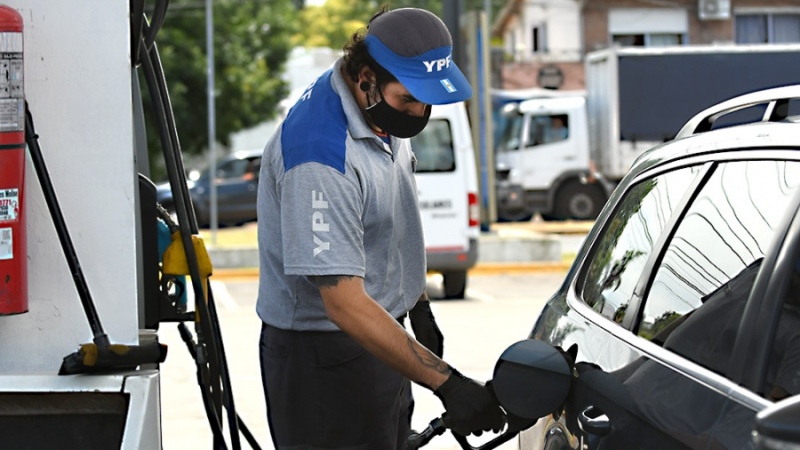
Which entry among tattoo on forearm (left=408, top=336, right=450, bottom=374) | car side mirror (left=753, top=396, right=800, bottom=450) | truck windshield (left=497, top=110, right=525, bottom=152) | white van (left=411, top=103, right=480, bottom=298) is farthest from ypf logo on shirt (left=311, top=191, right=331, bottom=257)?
truck windshield (left=497, top=110, right=525, bottom=152)

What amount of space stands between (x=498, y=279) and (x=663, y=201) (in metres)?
13.4

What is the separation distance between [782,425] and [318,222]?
6.03 feet

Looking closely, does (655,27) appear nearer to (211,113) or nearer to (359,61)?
(211,113)

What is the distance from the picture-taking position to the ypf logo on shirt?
3387 millimetres

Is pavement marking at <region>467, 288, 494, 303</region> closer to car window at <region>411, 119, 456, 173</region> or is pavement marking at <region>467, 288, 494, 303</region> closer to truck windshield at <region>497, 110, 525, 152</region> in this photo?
car window at <region>411, 119, 456, 173</region>

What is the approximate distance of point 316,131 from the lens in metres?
3.49

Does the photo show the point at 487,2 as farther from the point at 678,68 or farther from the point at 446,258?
the point at 446,258

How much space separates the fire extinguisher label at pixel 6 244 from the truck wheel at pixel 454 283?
1160 cm

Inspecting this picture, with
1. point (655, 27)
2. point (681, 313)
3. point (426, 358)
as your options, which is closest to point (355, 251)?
point (426, 358)

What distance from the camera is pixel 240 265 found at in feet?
56.6

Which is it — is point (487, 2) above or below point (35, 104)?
above

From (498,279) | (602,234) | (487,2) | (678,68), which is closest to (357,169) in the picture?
(602,234)

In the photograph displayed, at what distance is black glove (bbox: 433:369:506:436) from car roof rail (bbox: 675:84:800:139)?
775mm

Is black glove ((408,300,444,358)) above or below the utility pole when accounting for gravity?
below
